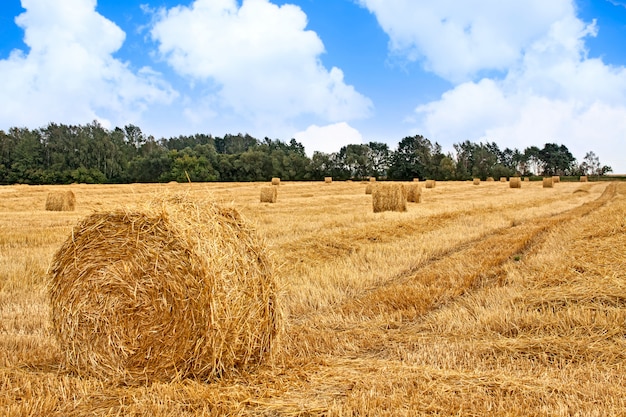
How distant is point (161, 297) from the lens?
13.7ft

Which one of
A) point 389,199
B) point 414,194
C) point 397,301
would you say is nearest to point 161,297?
point 397,301

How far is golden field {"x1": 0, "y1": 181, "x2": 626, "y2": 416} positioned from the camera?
3520mm

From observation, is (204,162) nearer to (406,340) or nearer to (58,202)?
(58,202)

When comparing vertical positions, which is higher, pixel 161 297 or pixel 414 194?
pixel 414 194

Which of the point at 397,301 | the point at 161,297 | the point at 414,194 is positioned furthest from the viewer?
the point at 414,194

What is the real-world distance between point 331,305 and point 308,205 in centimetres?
1477

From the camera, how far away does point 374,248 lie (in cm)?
1003

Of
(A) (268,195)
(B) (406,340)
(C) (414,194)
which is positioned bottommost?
(B) (406,340)

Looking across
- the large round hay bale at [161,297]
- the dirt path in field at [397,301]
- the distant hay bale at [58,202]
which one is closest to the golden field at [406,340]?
the dirt path in field at [397,301]

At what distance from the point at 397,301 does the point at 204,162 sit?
2781 inches

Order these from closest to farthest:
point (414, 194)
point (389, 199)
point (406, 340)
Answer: point (406, 340)
point (389, 199)
point (414, 194)

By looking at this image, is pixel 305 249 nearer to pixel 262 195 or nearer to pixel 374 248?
pixel 374 248

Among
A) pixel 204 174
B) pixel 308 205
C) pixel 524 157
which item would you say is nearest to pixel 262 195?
pixel 308 205

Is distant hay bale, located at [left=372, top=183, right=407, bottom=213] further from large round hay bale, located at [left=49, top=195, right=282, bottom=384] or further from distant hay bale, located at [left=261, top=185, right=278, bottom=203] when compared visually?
large round hay bale, located at [left=49, top=195, right=282, bottom=384]
